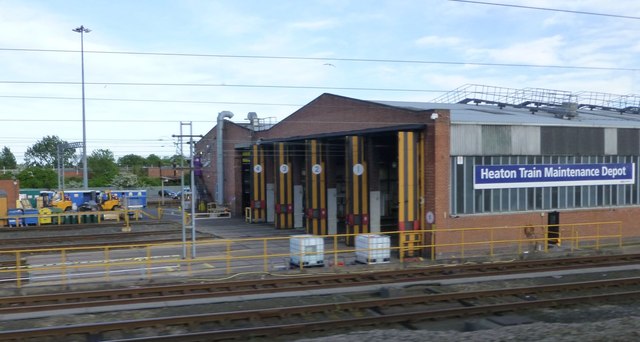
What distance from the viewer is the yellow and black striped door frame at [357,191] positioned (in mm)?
26172

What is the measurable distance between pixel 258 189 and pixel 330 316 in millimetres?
27354

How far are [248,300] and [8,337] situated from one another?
17.5ft

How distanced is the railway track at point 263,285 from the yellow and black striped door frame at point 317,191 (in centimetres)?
1145

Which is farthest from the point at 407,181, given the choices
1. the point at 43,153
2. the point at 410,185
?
the point at 43,153

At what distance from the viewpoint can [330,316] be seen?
12.8 meters

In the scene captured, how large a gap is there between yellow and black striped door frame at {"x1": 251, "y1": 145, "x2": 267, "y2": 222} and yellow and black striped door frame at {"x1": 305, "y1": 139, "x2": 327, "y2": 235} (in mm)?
8774

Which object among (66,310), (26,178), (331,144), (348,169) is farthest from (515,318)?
(26,178)

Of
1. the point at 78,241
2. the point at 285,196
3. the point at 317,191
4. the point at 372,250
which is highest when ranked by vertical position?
the point at 317,191

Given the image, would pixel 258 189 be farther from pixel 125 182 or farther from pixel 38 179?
pixel 38 179

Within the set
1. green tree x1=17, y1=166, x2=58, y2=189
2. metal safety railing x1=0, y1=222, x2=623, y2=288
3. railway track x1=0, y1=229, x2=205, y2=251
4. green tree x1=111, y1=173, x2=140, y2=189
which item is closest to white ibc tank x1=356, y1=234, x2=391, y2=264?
metal safety railing x1=0, y1=222, x2=623, y2=288

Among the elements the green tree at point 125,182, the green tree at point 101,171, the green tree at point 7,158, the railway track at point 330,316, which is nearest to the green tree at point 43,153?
the green tree at point 7,158

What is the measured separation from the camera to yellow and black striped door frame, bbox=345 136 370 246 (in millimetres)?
26172

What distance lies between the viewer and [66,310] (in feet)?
44.0

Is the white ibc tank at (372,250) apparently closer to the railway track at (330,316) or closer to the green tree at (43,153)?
the railway track at (330,316)
